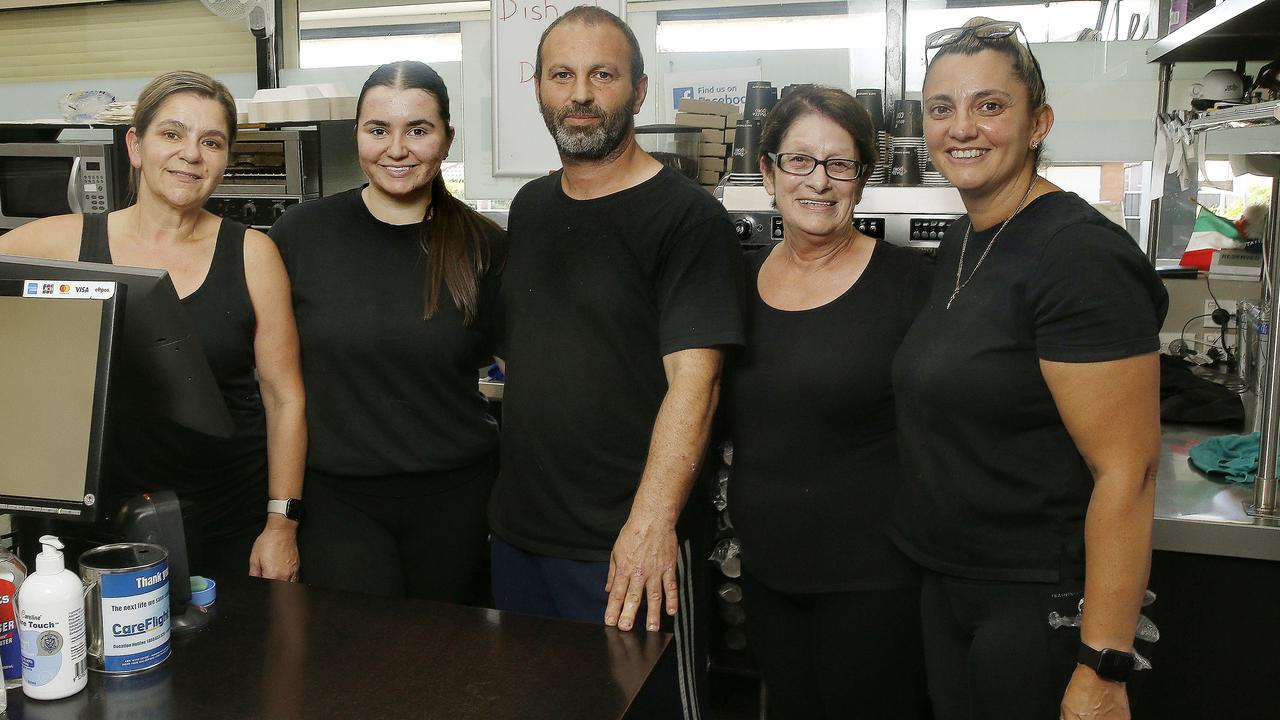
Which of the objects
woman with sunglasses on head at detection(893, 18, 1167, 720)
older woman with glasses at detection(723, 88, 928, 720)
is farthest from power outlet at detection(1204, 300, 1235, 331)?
woman with sunglasses on head at detection(893, 18, 1167, 720)

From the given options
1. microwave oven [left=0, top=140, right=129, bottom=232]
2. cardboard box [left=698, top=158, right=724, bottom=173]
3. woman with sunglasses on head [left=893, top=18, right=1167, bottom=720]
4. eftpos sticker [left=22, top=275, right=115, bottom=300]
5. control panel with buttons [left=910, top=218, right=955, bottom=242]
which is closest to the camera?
eftpos sticker [left=22, top=275, right=115, bottom=300]

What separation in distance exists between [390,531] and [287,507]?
0.61 feet

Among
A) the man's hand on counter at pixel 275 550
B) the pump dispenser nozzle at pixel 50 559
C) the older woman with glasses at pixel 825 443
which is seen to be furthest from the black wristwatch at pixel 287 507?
the older woman with glasses at pixel 825 443

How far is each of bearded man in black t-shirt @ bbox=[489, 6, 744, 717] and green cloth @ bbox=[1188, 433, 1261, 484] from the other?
1.29m

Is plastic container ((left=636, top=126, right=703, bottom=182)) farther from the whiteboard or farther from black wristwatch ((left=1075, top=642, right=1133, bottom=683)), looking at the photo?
black wristwatch ((left=1075, top=642, right=1133, bottom=683))

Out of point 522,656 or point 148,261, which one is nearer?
point 522,656

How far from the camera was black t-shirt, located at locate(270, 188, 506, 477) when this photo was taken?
175cm

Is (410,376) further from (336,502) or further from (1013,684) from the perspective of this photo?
(1013,684)

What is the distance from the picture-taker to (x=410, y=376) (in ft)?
5.78

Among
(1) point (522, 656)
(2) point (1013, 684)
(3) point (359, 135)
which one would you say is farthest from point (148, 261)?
(2) point (1013, 684)

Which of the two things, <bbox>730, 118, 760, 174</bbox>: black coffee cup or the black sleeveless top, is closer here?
the black sleeveless top

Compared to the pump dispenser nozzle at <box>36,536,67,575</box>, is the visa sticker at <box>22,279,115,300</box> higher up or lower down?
higher up

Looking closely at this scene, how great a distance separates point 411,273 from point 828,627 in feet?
3.14

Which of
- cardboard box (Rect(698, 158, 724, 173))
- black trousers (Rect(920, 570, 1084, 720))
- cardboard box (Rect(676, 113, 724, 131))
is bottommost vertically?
black trousers (Rect(920, 570, 1084, 720))
